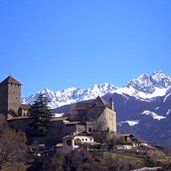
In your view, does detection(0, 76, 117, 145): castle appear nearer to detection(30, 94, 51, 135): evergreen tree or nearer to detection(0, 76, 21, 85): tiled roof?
detection(0, 76, 21, 85): tiled roof

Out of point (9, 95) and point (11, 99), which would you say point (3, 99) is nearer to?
point (9, 95)

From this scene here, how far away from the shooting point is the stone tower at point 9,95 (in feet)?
417

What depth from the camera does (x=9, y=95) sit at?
127938 mm

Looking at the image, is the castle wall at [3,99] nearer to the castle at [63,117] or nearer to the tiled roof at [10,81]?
the castle at [63,117]

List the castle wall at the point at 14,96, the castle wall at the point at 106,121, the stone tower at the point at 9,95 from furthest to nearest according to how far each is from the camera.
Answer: the castle wall at the point at 14,96
the stone tower at the point at 9,95
the castle wall at the point at 106,121

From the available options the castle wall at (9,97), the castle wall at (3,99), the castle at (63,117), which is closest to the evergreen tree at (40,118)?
the castle at (63,117)

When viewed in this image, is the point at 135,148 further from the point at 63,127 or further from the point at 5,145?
the point at 5,145

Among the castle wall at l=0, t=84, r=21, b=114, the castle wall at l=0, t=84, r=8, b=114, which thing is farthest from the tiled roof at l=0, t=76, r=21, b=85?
the castle wall at l=0, t=84, r=8, b=114

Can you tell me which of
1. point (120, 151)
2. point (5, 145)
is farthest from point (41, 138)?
point (5, 145)

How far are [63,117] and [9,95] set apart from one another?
1481cm

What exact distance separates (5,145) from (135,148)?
32.5m

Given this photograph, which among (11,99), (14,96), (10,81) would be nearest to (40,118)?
(11,99)

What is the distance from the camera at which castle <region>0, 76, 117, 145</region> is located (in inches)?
4518

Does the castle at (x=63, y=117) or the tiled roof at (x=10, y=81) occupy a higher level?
the tiled roof at (x=10, y=81)
